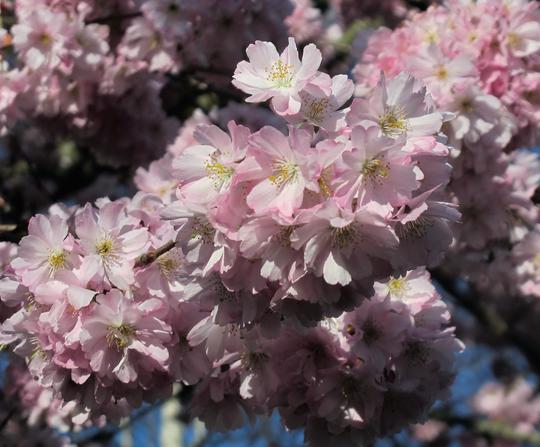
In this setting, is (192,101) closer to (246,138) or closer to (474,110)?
(474,110)

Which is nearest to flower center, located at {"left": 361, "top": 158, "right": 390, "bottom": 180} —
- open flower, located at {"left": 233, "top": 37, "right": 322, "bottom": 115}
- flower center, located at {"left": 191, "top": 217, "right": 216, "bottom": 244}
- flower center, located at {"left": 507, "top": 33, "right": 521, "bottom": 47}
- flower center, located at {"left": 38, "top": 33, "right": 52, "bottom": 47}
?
open flower, located at {"left": 233, "top": 37, "right": 322, "bottom": 115}

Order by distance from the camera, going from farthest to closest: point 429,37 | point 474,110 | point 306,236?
point 429,37, point 474,110, point 306,236

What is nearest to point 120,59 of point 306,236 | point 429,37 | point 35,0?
point 35,0

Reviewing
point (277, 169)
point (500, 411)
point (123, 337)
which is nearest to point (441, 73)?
point (277, 169)

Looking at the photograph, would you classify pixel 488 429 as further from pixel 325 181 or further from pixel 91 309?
pixel 325 181

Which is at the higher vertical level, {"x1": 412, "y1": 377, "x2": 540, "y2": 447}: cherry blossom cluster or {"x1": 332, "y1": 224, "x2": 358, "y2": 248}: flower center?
{"x1": 332, "y1": 224, "x2": 358, "y2": 248}: flower center

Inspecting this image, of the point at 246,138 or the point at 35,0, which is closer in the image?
the point at 246,138

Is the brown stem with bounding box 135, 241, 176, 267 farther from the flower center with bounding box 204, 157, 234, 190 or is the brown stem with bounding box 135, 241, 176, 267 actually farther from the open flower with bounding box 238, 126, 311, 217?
the open flower with bounding box 238, 126, 311, 217
